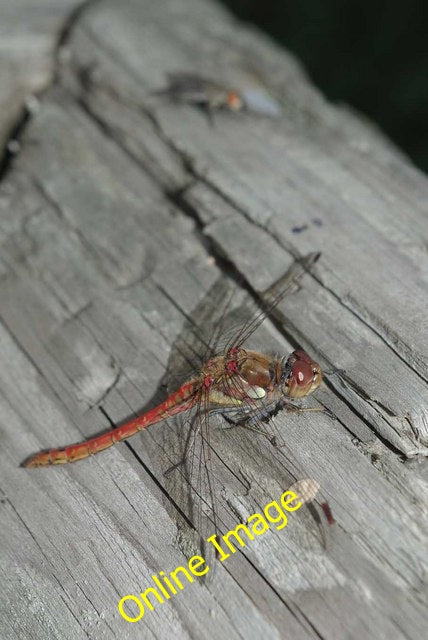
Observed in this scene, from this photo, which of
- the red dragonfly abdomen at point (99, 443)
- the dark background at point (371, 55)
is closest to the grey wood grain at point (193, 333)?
the red dragonfly abdomen at point (99, 443)

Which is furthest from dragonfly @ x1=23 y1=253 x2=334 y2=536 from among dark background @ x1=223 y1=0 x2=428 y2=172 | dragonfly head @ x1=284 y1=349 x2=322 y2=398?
dark background @ x1=223 y1=0 x2=428 y2=172

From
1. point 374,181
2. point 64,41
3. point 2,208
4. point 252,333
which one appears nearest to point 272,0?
point 64,41

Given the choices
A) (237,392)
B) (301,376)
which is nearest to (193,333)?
(237,392)

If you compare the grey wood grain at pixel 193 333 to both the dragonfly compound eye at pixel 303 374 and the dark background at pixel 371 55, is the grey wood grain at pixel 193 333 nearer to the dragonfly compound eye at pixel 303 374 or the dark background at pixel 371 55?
the dragonfly compound eye at pixel 303 374

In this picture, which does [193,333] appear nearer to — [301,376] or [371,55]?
[301,376]

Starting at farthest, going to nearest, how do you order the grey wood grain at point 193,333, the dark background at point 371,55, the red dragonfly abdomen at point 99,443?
the dark background at point 371,55 < the red dragonfly abdomen at point 99,443 < the grey wood grain at point 193,333

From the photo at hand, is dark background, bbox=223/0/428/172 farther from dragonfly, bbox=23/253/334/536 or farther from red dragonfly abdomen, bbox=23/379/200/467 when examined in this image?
red dragonfly abdomen, bbox=23/379/200/467
